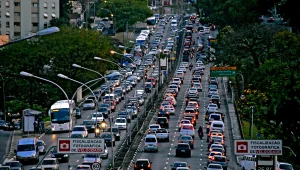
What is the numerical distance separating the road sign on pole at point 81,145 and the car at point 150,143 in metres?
28.8

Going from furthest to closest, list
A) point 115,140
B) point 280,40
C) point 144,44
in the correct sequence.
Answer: point 144,44 < point 280,40 < point 115,140

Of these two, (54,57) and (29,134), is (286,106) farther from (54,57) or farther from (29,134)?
(54,57)

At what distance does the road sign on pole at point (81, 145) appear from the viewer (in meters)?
63.9

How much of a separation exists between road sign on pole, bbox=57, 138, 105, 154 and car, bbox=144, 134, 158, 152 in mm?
28799

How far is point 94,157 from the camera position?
8350 centimetres

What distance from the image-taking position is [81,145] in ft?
A: 210

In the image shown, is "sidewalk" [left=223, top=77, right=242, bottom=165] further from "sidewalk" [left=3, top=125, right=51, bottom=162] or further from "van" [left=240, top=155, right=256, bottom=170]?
"sidewalk" [left=3, top=125, right=51, bottom=162]

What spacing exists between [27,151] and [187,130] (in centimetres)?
1886

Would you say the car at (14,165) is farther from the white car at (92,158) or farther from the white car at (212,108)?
the white car at (212,108)

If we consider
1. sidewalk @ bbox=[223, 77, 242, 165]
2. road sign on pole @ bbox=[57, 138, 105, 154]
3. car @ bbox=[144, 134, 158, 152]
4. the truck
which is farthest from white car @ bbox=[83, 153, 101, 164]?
road sign on pole @ bbox=[57, 138, 105, 154]

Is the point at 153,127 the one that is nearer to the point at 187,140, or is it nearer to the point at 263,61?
the point at 187,140

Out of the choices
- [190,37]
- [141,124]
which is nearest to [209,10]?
[190,37]

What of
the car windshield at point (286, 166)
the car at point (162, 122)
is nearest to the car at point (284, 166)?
the car windshield at point (286, 166)

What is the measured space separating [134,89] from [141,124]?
32.4 metres
